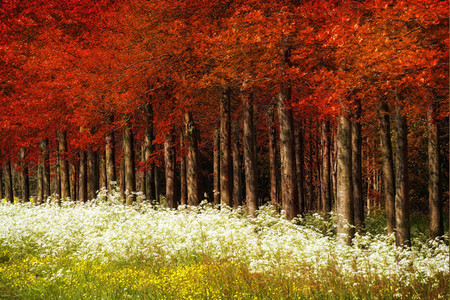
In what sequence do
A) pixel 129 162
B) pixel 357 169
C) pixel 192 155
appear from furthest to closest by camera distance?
pixel 129 162 < pixel 192 155 < pixel 357 169

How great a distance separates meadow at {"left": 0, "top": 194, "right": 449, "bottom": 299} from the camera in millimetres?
6832

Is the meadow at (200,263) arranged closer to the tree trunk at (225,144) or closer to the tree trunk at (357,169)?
the tree trunk at (225,144)

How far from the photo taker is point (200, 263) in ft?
32.5

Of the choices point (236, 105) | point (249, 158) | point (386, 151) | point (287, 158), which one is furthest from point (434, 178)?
point (236, 105)

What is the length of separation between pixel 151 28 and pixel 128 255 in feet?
27.9

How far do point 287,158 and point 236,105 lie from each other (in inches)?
515

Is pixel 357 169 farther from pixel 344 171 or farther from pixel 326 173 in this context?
pixel 326 173

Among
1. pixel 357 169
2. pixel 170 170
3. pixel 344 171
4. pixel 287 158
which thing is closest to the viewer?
pixel 344 171

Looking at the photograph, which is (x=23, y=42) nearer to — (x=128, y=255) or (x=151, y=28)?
(x=151, y=28)

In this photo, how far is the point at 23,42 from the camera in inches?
981

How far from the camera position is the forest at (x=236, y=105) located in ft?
30.5

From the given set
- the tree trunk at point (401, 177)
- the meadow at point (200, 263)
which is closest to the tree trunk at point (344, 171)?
the meadow at point (200, 263)

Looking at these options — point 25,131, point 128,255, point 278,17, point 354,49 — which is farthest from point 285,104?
point 25,131

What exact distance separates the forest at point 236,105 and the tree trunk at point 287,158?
46 mm
